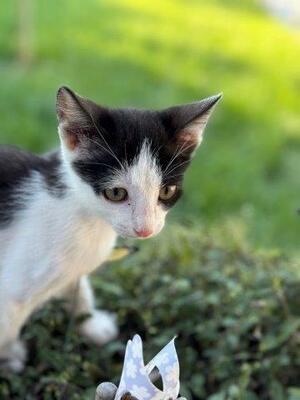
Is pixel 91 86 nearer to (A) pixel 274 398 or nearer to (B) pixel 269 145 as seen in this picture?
(B) pixel 269 145

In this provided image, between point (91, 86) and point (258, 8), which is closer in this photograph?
point (91, 86)

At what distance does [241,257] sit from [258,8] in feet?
19.7

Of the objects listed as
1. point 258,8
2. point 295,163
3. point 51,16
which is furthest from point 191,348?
point 258,8

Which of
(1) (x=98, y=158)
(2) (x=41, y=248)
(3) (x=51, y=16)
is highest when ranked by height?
(3) (x=51, y=16)

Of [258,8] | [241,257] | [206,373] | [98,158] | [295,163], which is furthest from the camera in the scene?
[258,8]

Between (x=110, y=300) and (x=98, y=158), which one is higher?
(x=98, y=158)

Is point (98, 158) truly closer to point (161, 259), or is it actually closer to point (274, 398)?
point (274, 398)

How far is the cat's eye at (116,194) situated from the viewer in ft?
5.21

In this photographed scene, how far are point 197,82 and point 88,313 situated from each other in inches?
133

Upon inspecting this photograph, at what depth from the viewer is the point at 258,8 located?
26.1ft

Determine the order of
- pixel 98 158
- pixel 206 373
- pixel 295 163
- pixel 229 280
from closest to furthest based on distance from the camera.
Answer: pixel 98 158 < pixel 206 373 < pixel 229 280 < pixel 295 163

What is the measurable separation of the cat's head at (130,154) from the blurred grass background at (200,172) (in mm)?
510

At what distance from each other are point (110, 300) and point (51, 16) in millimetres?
4302

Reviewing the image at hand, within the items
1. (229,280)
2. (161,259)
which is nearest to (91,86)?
(161,259)
